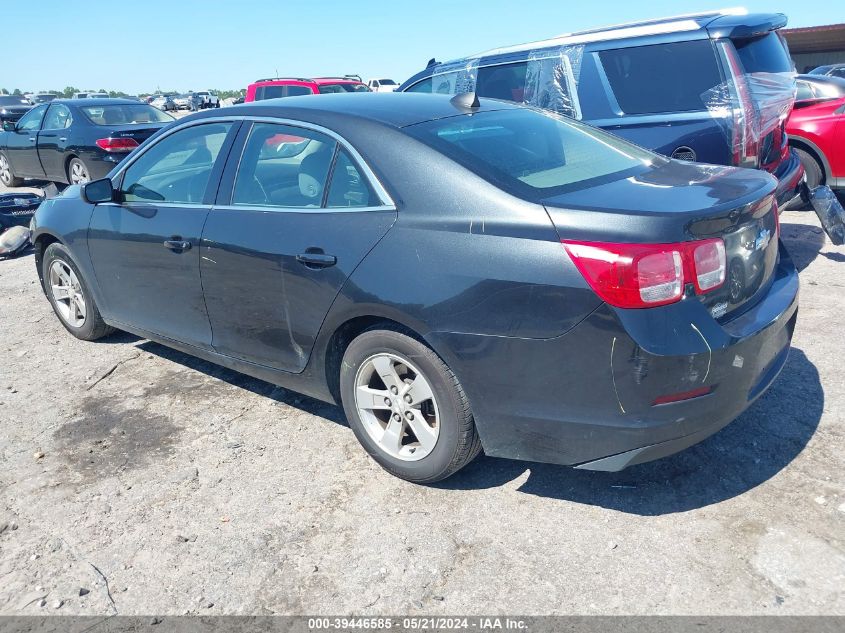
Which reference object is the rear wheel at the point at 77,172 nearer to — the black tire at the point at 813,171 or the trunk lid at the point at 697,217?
the black tire at the point at 813,171

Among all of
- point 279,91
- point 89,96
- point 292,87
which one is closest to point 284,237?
point 292,87

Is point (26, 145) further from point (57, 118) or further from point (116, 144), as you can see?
point (116, 144)

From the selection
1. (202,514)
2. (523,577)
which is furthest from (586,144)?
(202,514)

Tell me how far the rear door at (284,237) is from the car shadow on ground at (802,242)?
4514 millimetres

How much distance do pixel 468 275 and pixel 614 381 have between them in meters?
0.68

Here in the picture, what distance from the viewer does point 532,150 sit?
11.2 feet

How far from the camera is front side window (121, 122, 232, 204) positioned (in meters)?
4.09

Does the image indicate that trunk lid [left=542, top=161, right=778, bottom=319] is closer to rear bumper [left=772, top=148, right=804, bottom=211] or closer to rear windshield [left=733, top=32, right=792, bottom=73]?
rear bumper [left=772, top=148, right=804, bottom=211]

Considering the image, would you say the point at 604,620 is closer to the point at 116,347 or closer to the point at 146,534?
the point at 146,534

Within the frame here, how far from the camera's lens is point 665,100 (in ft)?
19.8

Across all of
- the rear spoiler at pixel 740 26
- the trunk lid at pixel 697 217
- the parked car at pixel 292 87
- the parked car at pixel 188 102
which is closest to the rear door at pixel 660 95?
the rear spoiler at pixel 740 26

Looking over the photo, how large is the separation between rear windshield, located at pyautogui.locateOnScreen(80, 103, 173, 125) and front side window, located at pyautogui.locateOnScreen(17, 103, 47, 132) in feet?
4.95

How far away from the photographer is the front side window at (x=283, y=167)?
3.53 meters

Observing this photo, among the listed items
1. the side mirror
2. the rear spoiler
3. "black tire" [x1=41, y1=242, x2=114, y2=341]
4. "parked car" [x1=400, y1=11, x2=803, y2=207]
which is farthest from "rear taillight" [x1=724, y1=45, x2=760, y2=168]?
"black tire" [x1=41, y1=242, x2=114, y2=341]
